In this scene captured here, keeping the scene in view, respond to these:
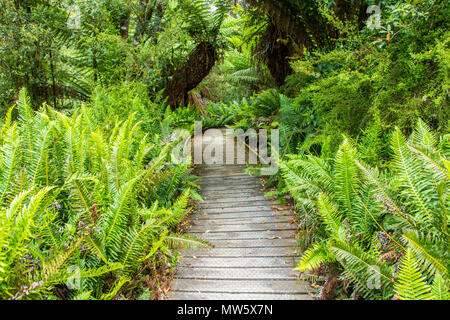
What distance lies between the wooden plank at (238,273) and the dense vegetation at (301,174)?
0.43ft

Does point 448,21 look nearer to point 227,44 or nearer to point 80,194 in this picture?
point 80,194

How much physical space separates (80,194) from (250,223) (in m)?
1.85

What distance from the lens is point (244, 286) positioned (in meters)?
2.28

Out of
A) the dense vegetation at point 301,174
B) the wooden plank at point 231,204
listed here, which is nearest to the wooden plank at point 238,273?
the dense vegetation at point 301,174

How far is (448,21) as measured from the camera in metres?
2.61

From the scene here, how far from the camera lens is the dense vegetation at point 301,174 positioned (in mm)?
1752

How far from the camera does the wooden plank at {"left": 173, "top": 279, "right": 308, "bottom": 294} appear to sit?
222 cm

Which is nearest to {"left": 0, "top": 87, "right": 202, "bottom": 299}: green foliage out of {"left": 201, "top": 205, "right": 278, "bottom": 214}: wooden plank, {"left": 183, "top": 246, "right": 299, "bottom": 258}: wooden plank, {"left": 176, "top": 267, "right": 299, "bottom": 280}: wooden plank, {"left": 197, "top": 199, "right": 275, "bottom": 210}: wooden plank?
{"left": 176, "top": 267, "right": 299, "bottom": 280}: wooden plank

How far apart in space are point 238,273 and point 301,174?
1142 mm

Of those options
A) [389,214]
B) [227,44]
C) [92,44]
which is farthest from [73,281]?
[227,44]

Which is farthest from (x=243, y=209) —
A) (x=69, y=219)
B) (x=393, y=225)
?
(x=69, y=219)

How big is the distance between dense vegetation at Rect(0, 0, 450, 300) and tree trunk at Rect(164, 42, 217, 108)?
6.80 ft

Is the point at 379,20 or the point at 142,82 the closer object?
the point at 379,20

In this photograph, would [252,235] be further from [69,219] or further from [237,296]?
[69,219]
